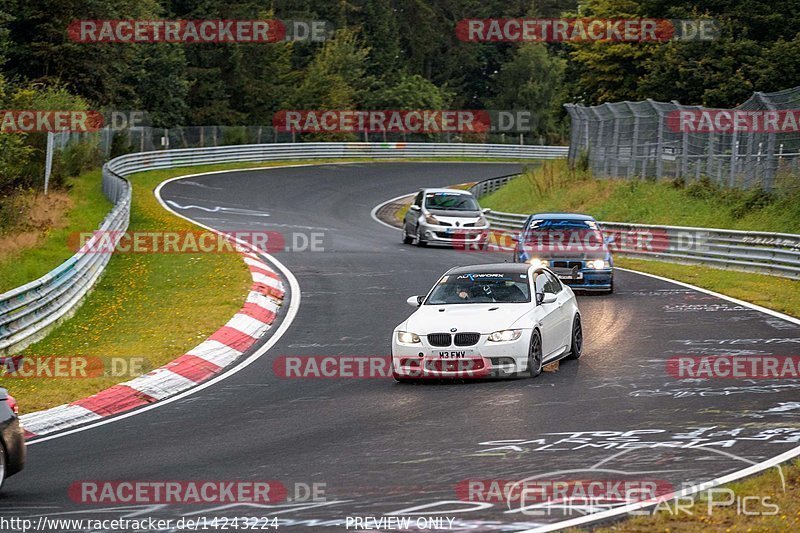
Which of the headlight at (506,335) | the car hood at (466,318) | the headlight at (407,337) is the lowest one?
the headlight at (407,337)

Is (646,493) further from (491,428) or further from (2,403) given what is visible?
(2,403)

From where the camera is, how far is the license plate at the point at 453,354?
45.4ft

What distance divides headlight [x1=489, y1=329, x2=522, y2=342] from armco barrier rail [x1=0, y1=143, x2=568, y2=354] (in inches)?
266

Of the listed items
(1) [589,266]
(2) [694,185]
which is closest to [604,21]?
(2) [694,185]

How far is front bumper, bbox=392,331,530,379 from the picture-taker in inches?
544

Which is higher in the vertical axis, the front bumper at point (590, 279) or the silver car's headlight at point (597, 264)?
the silver car's headlight at point (597, 264)

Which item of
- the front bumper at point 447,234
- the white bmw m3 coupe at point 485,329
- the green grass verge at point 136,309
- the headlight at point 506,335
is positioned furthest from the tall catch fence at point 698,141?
the headlight at point 506,335

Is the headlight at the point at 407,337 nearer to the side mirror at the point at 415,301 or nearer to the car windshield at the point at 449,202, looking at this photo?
the side mirror at the point at 415,301

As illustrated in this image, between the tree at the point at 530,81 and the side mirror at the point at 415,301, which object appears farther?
the tree at the point at 530,81

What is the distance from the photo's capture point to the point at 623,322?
742 inches

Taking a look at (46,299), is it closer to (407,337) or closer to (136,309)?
(136,309)

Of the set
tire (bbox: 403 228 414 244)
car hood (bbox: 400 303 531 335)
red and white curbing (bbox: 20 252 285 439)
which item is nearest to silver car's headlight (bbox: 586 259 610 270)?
red and white curbing (bbox: 20 252 285 439)

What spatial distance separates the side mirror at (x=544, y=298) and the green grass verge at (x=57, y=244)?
11971mm

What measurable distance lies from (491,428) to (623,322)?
27.0 feet
